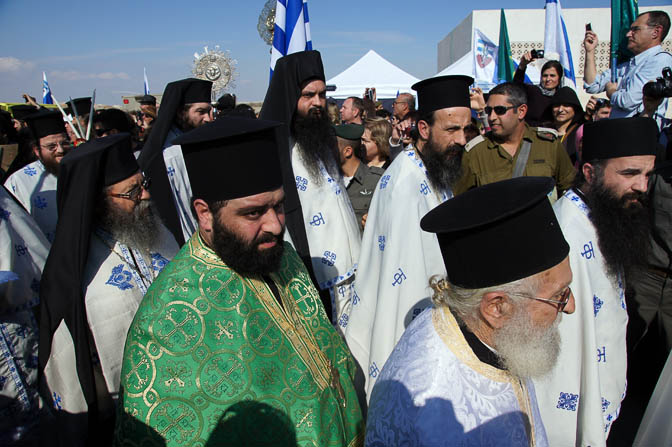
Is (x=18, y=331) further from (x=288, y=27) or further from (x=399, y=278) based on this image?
(x=288, y=27)

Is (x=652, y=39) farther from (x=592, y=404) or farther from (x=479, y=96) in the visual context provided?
(x=592, y=404)

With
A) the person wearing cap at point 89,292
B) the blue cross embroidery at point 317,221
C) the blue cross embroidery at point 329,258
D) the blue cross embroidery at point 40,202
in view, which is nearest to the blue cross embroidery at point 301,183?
the blue cross embroidery at point 317,221

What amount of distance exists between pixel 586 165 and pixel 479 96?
4.03 m

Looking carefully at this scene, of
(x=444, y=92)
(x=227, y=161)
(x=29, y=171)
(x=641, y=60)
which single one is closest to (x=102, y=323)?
(x=227, y=161)

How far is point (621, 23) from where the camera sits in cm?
635

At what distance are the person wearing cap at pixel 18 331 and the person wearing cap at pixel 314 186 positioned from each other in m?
1.76

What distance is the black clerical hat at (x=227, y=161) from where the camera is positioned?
6.49ft

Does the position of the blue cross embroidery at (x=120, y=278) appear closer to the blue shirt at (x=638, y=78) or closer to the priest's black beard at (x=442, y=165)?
the priest's black beard at (x=442, y=165)

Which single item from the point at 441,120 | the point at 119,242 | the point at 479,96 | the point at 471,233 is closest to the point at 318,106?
the point at 441,120

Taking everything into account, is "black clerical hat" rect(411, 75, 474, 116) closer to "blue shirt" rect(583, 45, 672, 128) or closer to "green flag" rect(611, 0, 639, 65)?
"blue shirt" rect(583, 45, 672, 128)

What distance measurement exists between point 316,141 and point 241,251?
227 cm

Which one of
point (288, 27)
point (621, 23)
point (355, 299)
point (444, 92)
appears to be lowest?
point (355, 299)

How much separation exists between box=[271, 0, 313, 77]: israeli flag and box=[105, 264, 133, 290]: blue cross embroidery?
11.5ft

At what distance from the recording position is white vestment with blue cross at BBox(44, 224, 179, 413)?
8.55ft
